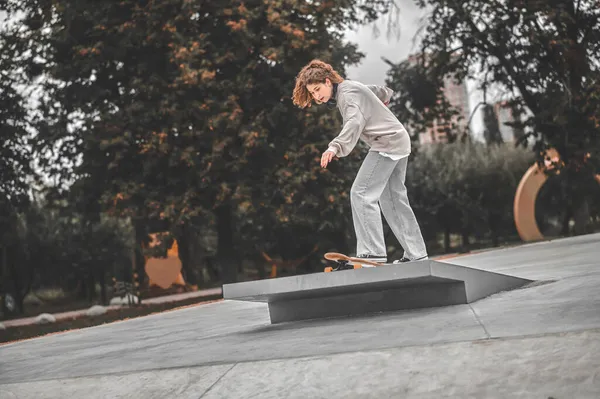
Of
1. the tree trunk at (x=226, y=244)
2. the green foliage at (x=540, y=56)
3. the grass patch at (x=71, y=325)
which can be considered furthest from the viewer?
the tree trunk at (x=226, y=244)

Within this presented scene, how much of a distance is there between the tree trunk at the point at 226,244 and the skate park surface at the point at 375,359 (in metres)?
16.1

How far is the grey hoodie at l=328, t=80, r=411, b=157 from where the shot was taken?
5566 millimetres

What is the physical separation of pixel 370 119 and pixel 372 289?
4.33 ft

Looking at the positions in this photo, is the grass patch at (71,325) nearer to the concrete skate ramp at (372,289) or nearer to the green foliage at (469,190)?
the concrete skate ramp at (372,289)

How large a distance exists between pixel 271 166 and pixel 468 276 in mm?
14479

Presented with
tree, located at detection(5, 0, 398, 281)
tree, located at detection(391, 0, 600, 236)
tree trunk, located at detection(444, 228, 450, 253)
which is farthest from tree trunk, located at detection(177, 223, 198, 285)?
tree trunk, located at detection(444, 228, 450, 253)

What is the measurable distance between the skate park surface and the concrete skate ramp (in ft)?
0.64

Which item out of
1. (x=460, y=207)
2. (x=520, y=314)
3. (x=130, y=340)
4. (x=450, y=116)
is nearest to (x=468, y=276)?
(x=520, y=314)

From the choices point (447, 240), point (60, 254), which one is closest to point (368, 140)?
point (60, 254)

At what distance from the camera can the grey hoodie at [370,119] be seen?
18.3 ft

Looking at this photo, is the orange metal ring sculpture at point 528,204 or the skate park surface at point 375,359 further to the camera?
the orange metal ring sculpture at point 528,204

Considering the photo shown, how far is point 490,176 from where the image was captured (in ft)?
121

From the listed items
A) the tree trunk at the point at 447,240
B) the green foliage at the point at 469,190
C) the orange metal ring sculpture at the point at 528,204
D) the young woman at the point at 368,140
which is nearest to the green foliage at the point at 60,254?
the green foliage at the point at 469,190

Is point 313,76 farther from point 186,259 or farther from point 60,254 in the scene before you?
point 60,254
